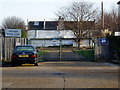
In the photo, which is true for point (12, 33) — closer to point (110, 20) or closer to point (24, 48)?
point (24, 48)

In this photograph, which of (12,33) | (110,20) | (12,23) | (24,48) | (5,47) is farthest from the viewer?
(12,23)

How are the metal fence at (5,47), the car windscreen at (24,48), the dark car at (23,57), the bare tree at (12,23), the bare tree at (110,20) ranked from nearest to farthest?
the dark car at (23,57) → the car windscreen at (24,48) → the metal fence at (5,47) → the bare tree at (110,20) → the bare tree at (12,23)

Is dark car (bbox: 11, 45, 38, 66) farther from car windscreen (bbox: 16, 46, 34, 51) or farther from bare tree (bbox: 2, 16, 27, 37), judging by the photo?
bare tree (bbox: 2, 16, 27, 37)

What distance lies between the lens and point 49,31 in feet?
206

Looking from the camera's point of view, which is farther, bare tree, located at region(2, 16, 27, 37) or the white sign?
bare tree, located at region(2, 16, 27, 37)

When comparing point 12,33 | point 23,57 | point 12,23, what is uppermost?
point 12,23

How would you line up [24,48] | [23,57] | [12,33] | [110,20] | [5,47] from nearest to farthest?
1. [23,57]
2. [24,48]
3. [5,47]
4. [12,33]
5. [110,20]

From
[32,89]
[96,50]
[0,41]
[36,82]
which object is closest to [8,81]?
[36,82]

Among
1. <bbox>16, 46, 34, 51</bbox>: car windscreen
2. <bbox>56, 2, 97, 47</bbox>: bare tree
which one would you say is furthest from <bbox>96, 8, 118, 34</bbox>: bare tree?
<bbox>16, 46, 34, 51</bbox>: car windscreen

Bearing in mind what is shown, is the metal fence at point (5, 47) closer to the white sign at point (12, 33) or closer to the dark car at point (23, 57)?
the dark car at point (23, 57)

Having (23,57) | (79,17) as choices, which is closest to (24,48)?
(23,57)

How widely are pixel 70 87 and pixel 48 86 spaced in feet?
2.71

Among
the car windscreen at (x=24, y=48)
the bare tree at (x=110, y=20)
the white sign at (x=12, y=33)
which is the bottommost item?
the car windscreen at (x=24, y=48)

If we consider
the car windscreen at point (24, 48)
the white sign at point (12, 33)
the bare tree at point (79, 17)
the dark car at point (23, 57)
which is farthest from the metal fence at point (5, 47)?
the bare tree at point (79, 17)
